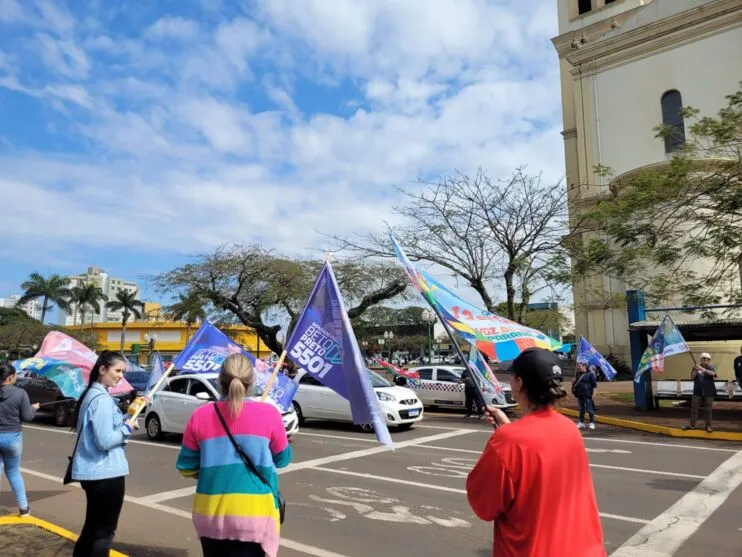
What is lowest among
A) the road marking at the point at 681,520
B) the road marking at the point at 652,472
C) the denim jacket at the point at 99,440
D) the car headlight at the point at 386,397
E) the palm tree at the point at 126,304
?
the road marking at the point at 681,520

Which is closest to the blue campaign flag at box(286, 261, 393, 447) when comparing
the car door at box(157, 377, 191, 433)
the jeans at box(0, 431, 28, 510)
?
the jeans at box(0, 431, 28, 510)

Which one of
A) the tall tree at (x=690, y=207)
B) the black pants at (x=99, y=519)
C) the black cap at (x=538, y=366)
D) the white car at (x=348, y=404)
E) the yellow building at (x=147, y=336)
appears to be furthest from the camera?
the yellow building at (x=147, y=336)

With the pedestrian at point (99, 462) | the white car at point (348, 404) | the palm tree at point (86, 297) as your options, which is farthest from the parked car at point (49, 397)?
the palm tree at point (86, 297)

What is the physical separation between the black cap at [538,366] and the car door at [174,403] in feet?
35.2

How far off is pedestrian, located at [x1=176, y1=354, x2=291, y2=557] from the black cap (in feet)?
4.57

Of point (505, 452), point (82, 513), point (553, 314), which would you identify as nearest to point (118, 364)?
point (505, 452)

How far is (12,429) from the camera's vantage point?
579 centimetres

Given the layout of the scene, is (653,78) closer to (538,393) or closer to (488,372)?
(488,372)

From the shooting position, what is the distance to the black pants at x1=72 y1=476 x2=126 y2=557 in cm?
388

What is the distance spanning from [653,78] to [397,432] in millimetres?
27979

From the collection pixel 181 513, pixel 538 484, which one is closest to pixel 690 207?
pixel 181 513

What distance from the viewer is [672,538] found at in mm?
5691

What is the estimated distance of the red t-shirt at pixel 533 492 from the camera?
226 centimetres

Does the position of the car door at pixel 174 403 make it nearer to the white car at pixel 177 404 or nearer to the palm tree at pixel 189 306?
the white car at pixel 177 404
